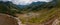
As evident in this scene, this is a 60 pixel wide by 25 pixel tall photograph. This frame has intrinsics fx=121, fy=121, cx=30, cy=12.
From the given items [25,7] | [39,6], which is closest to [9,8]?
[25,7]

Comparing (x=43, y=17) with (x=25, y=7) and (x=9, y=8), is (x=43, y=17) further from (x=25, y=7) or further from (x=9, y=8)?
(x=9, y=8)

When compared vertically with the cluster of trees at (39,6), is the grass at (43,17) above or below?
below

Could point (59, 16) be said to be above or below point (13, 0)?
below

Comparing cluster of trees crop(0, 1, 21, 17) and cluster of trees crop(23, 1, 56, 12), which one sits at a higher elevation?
cluster of trees crop(23, 1, 56, 12)

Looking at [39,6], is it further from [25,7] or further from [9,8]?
[9,8]

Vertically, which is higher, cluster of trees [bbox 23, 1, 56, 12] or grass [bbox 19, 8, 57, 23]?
cluster of trees [bbox 23, 1, 56, 12]

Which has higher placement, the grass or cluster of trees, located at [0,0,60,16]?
cluster of trees, located at [0,0,60,16]

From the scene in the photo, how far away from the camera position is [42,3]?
0.99m

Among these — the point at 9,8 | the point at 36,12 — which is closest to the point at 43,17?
the point at 36,12

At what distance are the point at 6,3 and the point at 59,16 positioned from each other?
17.1 inches

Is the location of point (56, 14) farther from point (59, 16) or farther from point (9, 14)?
point (9, 14)

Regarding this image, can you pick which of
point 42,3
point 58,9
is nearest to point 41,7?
point 42,3

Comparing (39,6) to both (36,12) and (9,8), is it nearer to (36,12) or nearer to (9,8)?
(36,12)

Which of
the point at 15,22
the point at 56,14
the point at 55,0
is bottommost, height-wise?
the point at 15,22
